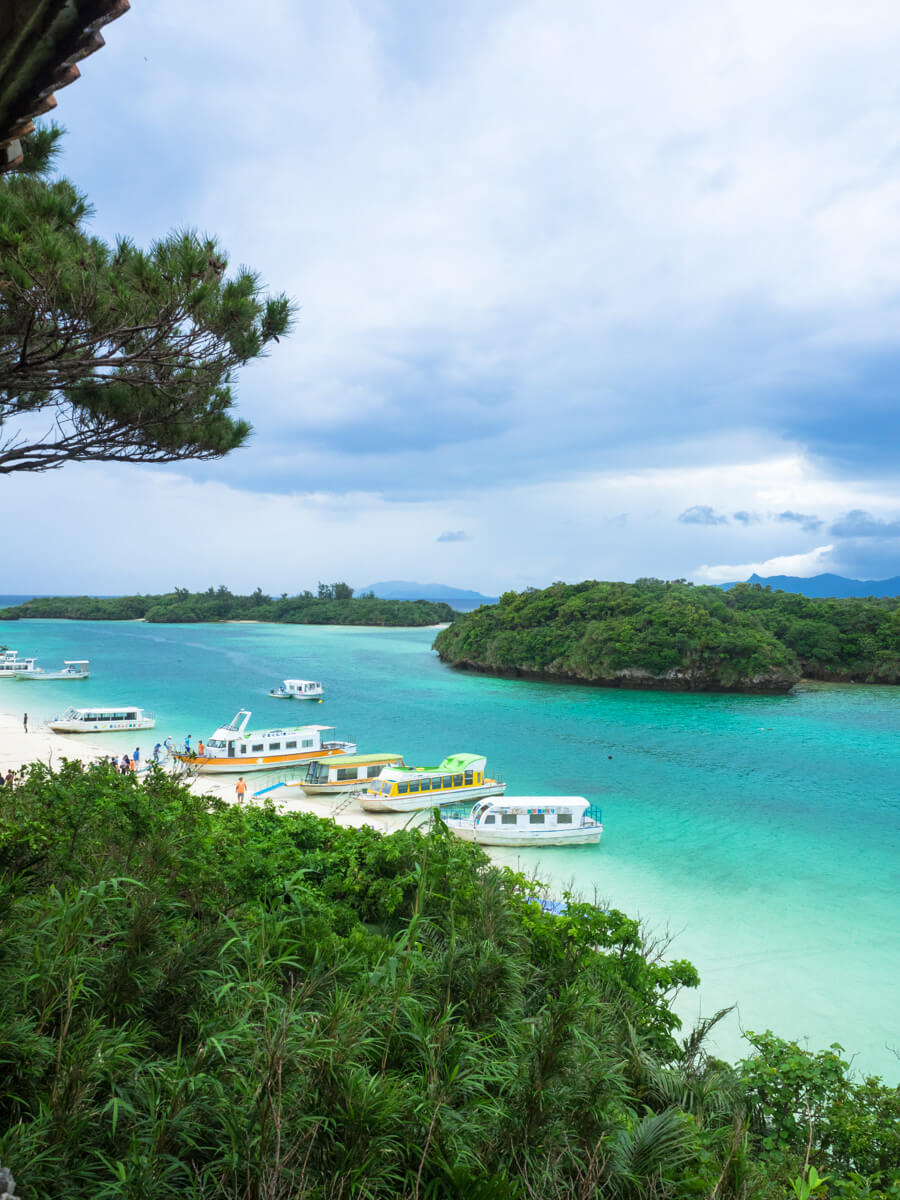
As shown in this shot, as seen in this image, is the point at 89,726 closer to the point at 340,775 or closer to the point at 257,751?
the point at 257,751

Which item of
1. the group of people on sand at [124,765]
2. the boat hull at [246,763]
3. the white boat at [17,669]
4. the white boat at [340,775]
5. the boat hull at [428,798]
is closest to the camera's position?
the group of people on sand at [124,765]

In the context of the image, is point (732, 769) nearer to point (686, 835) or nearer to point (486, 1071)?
point (686, 835)

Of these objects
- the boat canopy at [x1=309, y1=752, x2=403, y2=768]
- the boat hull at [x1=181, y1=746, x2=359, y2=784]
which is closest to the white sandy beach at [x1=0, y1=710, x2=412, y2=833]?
the boat hull at [x1=181, y1=746, x2=359, y2=784]

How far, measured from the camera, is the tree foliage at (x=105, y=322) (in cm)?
535

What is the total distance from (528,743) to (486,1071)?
2774cm

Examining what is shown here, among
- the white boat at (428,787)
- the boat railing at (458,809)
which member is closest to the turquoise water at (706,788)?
the white boat at (428,787)

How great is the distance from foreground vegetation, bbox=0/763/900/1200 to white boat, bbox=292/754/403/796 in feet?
52.7

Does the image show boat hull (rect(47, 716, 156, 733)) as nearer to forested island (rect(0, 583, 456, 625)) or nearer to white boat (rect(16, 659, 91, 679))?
white boat (rect(16, 659, 91, 679))

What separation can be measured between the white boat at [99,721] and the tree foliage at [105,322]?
25.8 m

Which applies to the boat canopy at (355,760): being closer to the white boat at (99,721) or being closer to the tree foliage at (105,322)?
the white boat at (99,721)

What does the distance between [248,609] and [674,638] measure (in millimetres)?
106028

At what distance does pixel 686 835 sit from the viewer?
18844mm

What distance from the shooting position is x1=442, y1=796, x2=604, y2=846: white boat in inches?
682

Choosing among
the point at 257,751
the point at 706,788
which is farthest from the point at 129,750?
the point at 706,788
